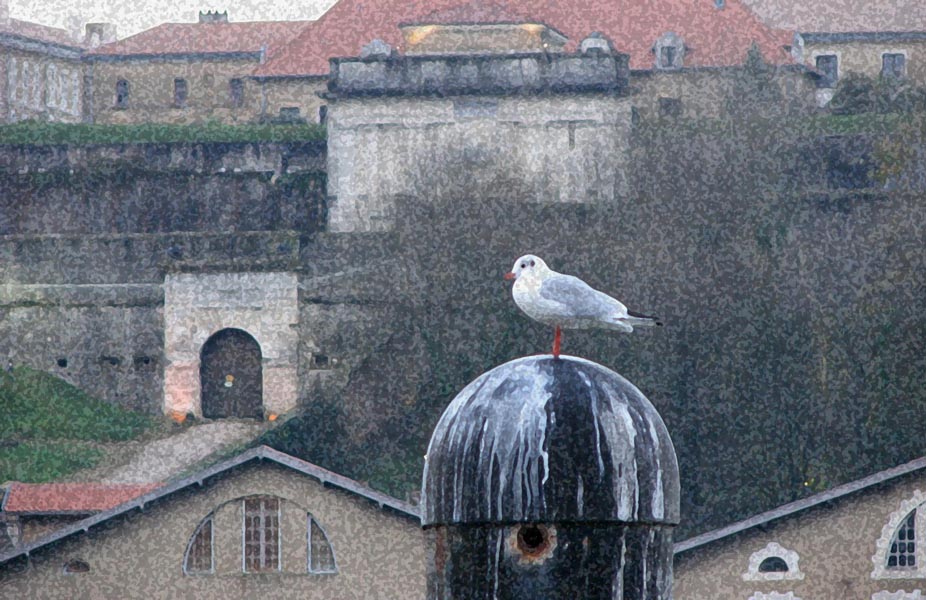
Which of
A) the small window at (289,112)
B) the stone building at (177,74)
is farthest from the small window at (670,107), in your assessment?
the stone building at (177,74)

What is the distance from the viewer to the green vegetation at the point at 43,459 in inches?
1403

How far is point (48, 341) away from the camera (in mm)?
40625

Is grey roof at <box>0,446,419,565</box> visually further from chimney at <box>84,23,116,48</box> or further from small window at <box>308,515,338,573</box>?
chimney at <box>84,23,116,48</box>

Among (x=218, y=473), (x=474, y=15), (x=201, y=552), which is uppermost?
(x=474, y=15)

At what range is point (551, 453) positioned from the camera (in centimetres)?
451

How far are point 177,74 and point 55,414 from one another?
68.2 feet

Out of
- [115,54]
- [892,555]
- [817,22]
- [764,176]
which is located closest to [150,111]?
[115,54]

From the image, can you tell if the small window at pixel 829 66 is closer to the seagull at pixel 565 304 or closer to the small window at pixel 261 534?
the small window at pixel 261 534

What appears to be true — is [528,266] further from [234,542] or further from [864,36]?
[864,36]

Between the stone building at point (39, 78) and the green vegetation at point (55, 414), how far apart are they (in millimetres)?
15081

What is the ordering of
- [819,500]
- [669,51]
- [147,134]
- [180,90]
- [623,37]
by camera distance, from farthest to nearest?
[180,90], [623,37], [669,51], [147,134], [819,500]

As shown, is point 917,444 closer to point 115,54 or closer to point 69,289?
point 69,289

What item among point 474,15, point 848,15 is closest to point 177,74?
point 474,15

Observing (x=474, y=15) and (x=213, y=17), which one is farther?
(x=213, y=17)
